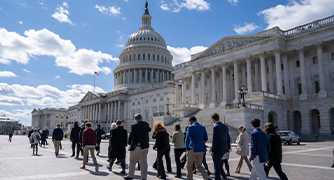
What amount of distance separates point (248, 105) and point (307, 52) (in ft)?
49.2

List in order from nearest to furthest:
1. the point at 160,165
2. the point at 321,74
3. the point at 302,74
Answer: the point at 160,165 < the point at 321,74 < the point at 302,74

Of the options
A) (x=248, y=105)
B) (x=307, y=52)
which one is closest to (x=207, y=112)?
(x=248, y=105)

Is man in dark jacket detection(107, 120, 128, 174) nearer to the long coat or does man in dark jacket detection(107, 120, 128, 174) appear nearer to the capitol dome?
the long coat

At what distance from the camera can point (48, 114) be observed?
14600 cm

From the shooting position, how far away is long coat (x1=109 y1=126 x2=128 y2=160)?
10.7 metres

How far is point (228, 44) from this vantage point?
163ft

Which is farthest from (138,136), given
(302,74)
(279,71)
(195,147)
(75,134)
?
(302,74)

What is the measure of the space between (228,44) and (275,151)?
4390 cm

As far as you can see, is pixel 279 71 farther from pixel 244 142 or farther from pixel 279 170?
pixel 279 170

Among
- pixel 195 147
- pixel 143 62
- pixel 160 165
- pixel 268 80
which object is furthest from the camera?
pixel 143 62

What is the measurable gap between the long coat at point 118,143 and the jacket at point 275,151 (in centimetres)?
568

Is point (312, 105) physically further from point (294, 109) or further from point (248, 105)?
point (248, 105)

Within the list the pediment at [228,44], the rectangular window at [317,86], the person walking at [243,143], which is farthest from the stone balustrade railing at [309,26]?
the person walking at [243,143]

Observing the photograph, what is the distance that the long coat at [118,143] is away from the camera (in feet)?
35.2
